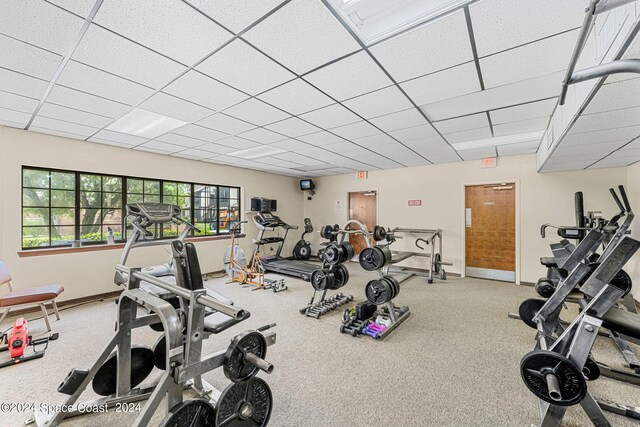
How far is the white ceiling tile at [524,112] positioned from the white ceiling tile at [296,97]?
77.9 inches

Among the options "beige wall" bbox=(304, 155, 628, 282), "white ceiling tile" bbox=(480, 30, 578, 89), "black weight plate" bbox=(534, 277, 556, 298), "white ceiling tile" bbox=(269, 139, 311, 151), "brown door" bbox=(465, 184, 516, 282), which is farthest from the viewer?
"brown door" bbox=(465, 184, 516, 282)

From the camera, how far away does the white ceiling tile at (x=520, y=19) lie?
1.48m

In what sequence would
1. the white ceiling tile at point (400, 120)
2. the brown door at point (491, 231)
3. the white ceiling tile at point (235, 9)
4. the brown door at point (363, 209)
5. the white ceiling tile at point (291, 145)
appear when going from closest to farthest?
the white ceiling tile at point (235, 9), the white ceiling tile at point (400, 120), the white ceiling tile at point (291, 145), the brown door at point (491, 231), the brown door at point (363, 209)

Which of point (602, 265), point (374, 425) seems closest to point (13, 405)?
point (374, 425)

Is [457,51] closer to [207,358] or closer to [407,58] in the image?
[407,58]

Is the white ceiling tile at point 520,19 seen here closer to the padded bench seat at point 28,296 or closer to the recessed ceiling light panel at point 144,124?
the recessed ceiling light panel at point 144,124

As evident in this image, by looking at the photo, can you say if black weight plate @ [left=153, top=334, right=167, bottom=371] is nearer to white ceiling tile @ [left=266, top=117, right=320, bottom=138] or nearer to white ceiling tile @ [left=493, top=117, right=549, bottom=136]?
white ceiling tile @ [left=266, top=117, right=320, bottom=138]

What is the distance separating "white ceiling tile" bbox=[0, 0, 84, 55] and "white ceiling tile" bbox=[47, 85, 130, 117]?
0.79m

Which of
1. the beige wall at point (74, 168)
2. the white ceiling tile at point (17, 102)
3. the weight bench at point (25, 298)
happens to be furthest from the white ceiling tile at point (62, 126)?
the weight bench at point (25, 298)

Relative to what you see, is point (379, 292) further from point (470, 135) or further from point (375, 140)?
point (470, 135)

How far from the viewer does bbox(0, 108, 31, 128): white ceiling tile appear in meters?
2.98

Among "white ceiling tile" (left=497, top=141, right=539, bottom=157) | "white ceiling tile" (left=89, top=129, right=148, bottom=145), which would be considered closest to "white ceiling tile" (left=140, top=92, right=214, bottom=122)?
"white ceiling tile" (left=89, top=129, right=148, bottom=145)

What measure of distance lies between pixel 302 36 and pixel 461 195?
4.97 meters

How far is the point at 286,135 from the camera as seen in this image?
3.93 m
